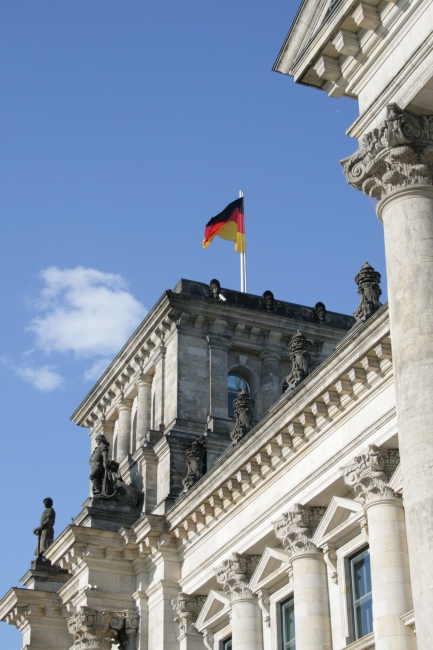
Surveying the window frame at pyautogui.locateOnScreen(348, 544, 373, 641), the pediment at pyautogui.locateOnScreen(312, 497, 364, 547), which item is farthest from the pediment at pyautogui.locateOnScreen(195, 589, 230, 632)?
the window frame at pyautogui.locateOnScreen(348, 544, 373, 641)

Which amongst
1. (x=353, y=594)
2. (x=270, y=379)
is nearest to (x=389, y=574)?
(x=353, y=594)

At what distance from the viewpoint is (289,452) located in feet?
84.5

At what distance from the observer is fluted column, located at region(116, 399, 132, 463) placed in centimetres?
3816

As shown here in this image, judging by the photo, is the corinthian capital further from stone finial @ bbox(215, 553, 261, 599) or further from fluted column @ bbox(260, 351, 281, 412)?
fluted column @ bbox(260, 351, 281, 412)

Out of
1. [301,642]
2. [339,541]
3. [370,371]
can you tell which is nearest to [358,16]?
[370,371]

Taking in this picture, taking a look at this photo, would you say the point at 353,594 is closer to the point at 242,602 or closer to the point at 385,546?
the point at 385,546

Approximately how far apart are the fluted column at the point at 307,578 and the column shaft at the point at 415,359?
10.1 m

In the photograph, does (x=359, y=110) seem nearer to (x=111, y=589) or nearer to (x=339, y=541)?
(x=339, y=541)

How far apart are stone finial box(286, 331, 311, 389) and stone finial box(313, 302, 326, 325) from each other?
1105cm

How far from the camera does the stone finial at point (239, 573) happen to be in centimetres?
2700

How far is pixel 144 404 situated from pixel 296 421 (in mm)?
12887

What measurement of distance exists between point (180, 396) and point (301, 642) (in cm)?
1213

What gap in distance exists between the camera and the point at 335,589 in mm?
23719

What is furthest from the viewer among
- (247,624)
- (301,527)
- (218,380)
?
(218,380)
